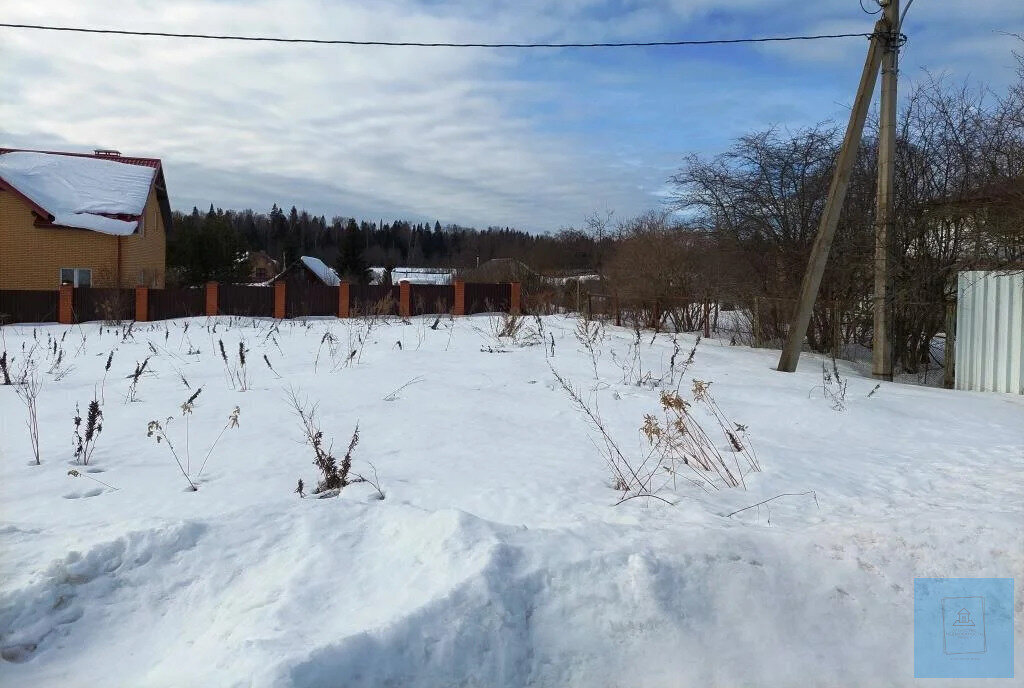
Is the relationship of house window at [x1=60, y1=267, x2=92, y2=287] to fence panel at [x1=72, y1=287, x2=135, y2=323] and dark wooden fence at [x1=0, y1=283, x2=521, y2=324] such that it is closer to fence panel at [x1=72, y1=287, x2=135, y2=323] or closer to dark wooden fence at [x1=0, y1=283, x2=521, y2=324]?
dark wooden fence at [x1=0, y1=283, x2=521, y2=324]

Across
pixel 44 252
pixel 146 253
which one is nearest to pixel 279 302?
pixel 146 253

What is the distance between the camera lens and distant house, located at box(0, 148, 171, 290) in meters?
25.1

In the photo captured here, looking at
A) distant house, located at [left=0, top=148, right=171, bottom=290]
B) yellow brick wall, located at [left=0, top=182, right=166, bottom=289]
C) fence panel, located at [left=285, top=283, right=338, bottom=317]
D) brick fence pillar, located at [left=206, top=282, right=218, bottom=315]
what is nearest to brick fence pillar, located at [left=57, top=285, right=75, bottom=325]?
distant house, located at [left=0, top=148, right=171, bottom=290]

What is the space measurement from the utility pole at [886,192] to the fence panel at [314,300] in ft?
62.9

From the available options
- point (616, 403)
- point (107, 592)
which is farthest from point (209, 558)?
point (616, 403)

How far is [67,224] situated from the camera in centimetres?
2492

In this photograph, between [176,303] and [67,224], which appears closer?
[176,303]

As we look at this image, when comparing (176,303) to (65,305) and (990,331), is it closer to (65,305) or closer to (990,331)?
(65,305)

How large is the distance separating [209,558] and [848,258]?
12.5 meters

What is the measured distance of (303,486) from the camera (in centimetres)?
388

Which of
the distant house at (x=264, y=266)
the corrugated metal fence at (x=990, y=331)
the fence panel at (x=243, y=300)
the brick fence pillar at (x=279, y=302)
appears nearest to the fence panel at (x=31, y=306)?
the fence panel at (x=243, y=300)

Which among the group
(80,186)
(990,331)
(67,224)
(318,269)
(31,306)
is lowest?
(990,331)

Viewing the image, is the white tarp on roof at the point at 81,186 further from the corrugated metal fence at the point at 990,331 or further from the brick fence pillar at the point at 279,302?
the corrugated metal fence at the point at 990,331

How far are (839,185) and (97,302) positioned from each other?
21.1 m
